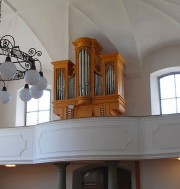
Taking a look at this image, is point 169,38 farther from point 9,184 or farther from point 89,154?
point 9,184

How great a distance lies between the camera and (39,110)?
14383 mm

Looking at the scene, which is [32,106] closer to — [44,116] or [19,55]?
[44,116]

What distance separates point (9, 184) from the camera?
1332cm

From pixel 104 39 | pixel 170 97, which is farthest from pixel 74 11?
pixel 170 97

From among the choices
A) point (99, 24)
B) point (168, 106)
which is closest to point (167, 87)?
point (168, 106)

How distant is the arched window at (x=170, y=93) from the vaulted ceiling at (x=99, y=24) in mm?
994

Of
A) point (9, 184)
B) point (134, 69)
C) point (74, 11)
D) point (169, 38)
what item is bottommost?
point (9, 184)

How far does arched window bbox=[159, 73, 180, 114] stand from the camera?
478 inches

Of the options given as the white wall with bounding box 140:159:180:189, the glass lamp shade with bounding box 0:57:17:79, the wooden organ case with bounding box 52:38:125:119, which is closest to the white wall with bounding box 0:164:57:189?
the wooden organ case with bounding box 52:38:125:119

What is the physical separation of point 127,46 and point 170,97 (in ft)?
7.09

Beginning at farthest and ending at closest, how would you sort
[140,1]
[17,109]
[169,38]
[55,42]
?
[17,109]
[55,42]
[169,38]
[140,1]

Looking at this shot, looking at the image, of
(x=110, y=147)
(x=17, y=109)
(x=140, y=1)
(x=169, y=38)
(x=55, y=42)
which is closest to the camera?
(x=110, y=147)

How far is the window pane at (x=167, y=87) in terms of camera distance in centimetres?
1228

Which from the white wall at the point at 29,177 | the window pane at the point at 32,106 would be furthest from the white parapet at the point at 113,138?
the window pane at the point at 32,106
